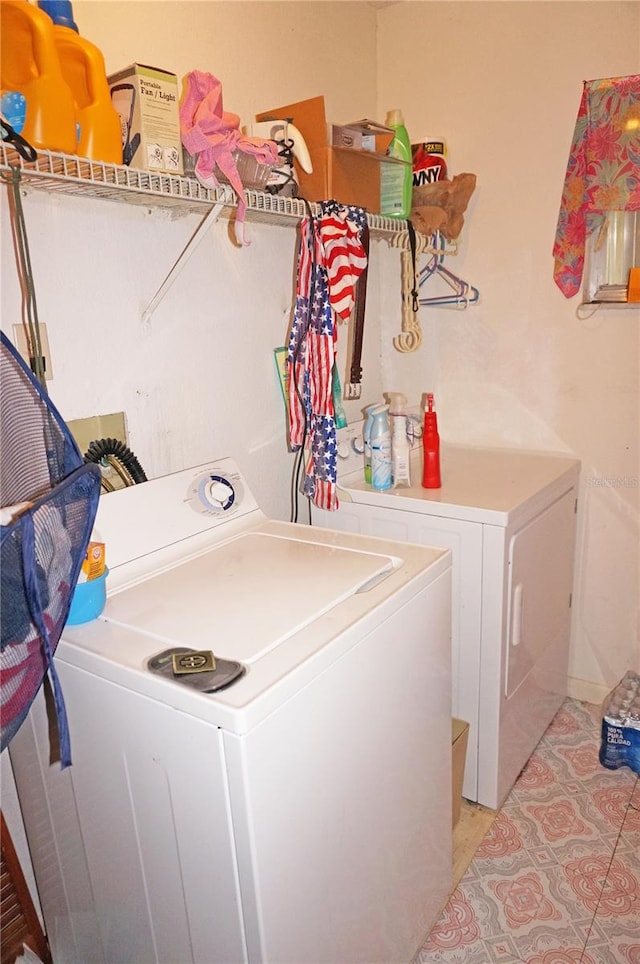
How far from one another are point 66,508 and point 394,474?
1253mm

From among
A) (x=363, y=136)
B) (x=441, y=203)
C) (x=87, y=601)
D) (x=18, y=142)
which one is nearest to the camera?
(x=18, y=142)

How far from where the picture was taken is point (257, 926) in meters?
1.06

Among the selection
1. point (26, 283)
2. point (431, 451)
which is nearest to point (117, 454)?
point (26, 283)

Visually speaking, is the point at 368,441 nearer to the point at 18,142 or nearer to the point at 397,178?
the point at 397,178

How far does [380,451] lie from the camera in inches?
80.6

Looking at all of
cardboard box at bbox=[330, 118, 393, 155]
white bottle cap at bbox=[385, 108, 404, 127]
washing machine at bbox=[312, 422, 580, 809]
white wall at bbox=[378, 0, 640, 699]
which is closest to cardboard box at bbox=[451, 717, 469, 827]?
washing machine at bbox=[312, 422, 580, 809]

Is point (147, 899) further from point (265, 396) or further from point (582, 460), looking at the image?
point (582, 460)

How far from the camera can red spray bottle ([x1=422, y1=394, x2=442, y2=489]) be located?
203 cm

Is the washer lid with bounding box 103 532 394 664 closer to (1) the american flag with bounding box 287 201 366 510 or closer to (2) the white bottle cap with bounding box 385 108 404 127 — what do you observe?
(1) the american flag with bounding box 287 201 366 510

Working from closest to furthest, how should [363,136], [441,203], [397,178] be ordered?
[363,136], [397,178], [441,203]

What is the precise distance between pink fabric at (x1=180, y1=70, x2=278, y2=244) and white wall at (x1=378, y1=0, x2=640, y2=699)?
114cm

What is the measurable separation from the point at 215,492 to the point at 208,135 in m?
0.81

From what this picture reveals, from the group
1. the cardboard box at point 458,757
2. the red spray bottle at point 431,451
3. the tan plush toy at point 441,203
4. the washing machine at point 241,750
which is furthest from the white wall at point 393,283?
the cardboard box at point 458,757

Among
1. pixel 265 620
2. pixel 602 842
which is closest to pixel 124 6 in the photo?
pixel 265 620
